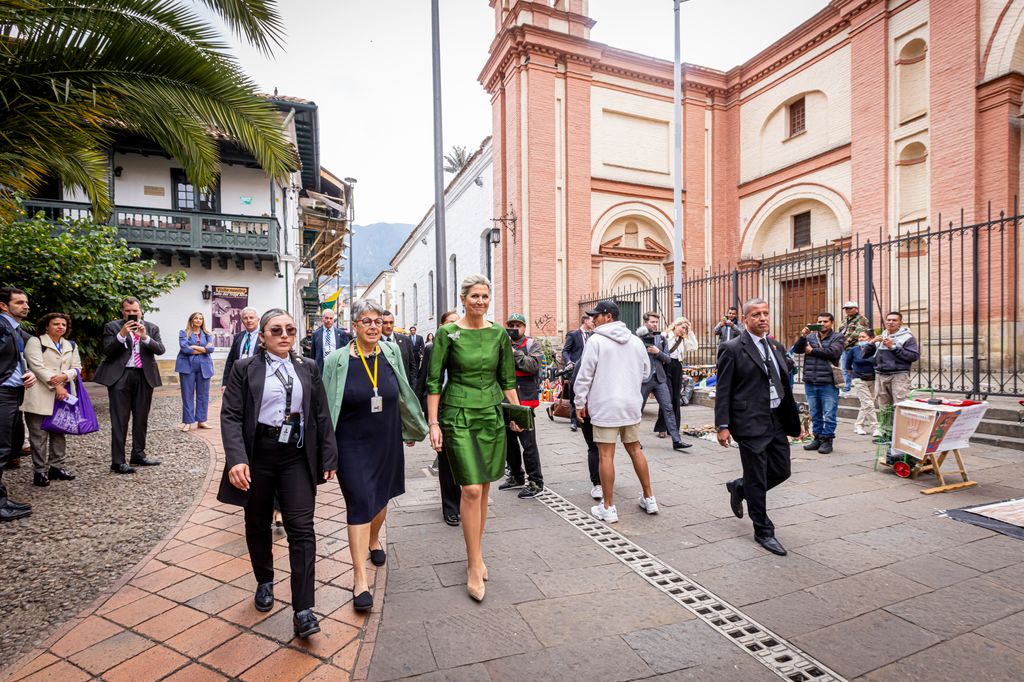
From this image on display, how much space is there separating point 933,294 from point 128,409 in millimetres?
16763

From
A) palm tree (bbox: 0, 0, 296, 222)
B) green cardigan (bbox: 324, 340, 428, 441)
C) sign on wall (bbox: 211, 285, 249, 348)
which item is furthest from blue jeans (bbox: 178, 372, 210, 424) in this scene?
sign on wall (bbox: 211, 285, 249, 348)

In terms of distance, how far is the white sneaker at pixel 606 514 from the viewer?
436 cm

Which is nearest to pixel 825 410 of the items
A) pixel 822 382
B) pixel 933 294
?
pixel 822 382

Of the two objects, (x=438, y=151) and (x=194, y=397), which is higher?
(x=438, y=151)

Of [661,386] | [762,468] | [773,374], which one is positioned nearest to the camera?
[762,468]

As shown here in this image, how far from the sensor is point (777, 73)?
18.6m

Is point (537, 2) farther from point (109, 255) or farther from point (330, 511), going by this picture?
point (330, 511)

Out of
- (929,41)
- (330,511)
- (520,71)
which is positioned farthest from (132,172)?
(929,41)

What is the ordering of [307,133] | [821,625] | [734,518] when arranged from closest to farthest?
[821,625], [734,518], [307,133]

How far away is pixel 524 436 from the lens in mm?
5129

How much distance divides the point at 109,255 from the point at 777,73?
67.9 ft

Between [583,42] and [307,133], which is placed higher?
[583,42]

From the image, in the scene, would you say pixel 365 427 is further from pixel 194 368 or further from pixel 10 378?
pixel 194 368

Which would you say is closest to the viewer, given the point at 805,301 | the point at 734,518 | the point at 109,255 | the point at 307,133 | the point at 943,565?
the point at 943,565
